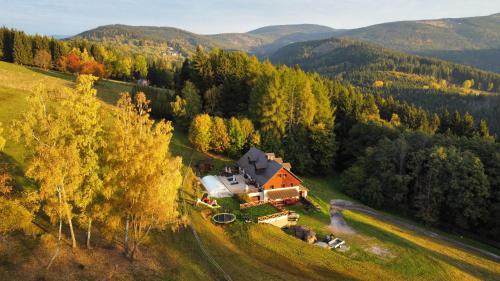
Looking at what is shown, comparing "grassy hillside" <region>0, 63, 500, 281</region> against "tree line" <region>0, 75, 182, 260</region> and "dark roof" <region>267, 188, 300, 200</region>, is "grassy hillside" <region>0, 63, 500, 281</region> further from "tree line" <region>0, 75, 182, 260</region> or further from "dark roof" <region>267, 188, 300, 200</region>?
"tree line" <region>0, 75, 182, 260</region>

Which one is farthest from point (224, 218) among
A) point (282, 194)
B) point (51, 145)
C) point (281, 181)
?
point (51, 145)

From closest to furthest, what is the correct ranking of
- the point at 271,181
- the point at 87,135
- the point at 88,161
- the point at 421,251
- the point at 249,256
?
the point at 87,135
the point at 88,161
the point at 249,256
the point at 421,251
the point at 271,181

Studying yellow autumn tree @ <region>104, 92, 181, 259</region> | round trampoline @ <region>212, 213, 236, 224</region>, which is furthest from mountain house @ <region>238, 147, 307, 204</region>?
yellow autumn tree @ <region>104, 92, 181, 259</region>

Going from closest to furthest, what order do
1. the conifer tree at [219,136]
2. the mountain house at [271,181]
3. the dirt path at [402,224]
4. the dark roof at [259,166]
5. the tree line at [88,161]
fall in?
the tree line at [88,161] < the dirt path at [402,224] < the mountain house at [271,181] < the dark roof at [259,166] < the conifer tree at [219,136]

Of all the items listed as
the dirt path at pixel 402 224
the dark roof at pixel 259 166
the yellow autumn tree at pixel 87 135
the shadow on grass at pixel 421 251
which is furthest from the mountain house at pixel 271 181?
the yellow autumn tree at pixel 87 135

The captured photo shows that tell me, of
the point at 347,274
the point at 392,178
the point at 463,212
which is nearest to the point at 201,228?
the point at 347,274

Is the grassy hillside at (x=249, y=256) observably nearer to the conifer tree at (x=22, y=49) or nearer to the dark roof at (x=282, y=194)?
the dark roof at (x=282, y=194)

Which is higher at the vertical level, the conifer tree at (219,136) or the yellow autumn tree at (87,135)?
the yellow autumn tree at (87,135)

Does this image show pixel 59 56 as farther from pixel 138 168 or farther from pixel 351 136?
pixel 138 168
